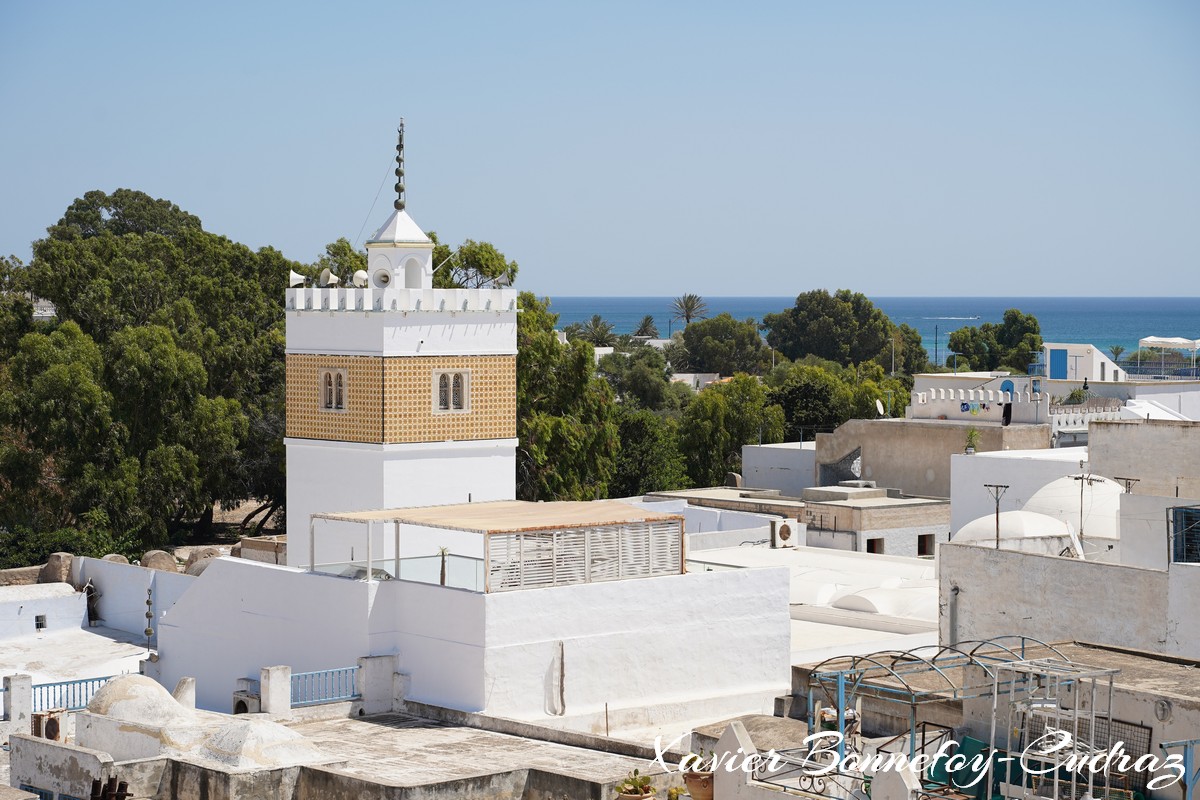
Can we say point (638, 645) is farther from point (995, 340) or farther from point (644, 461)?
point (995, 340)

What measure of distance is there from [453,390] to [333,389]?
6.46 ft

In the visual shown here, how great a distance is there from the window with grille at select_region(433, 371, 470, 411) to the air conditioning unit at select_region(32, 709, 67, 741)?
369 inches

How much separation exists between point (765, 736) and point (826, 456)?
3055cm

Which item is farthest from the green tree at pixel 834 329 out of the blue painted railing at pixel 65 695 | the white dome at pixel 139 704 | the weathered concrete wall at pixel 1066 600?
the white dome at pixel 139 704

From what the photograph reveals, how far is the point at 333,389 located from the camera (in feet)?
91.4

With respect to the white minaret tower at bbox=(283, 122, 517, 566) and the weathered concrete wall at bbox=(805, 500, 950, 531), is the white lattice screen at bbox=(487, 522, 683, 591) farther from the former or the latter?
the weathered concrete wall at bbox=(805, 500, 950, 531)

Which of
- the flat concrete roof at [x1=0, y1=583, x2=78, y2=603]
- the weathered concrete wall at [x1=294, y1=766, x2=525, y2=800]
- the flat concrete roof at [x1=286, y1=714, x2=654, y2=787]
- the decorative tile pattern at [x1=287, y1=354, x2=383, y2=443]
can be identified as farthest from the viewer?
the flat concrete roof at [x1=0, y1=583, x2=78, y2=603]

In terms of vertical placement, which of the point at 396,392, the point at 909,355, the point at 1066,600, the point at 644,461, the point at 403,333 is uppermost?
the point at 909,355

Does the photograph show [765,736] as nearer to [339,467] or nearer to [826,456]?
[339,467]

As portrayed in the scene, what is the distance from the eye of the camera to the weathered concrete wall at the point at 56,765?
54.6 ft

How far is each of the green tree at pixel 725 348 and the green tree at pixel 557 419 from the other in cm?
6262

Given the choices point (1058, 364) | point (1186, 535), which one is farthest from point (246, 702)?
point (1058, 364)

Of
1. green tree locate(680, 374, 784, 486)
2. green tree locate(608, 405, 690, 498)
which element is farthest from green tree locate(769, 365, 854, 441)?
green tree locate(608, 405, 690, 498)

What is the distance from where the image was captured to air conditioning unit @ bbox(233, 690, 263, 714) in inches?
800
